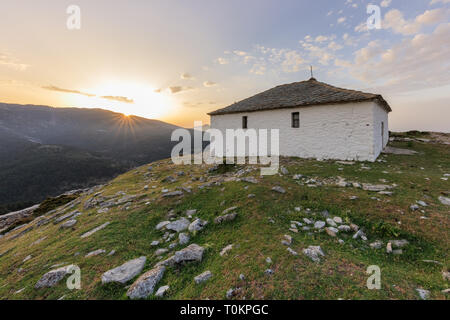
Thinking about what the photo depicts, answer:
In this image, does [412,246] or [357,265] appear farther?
[412,246]

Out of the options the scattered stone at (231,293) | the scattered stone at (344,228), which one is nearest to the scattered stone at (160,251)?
the scattered stone at (231,293)

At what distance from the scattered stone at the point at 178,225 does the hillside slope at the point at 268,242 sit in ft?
0.30

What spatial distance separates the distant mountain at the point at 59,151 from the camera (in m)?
63.2

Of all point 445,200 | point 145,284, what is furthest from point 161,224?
point 445,200

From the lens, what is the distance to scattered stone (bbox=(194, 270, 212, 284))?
11.8ft

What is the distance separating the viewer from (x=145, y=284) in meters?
3.61

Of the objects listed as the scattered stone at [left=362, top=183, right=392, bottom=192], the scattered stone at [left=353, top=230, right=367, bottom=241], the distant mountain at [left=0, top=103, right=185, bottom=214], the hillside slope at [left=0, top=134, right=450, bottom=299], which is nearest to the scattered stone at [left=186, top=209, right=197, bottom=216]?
the hillside slope at [left=0, top=134, right=450, bottom=299]

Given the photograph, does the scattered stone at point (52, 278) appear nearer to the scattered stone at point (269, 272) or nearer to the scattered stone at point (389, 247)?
the scattered stone at point (269, 272)

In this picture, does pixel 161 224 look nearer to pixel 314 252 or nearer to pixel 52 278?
pixel 52 278

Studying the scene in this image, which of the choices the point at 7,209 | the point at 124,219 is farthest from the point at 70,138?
the point at 124,219

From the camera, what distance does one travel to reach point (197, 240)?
17.0 ft

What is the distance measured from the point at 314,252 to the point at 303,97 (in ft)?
45.9

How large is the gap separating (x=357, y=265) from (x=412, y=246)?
1.89 metres
